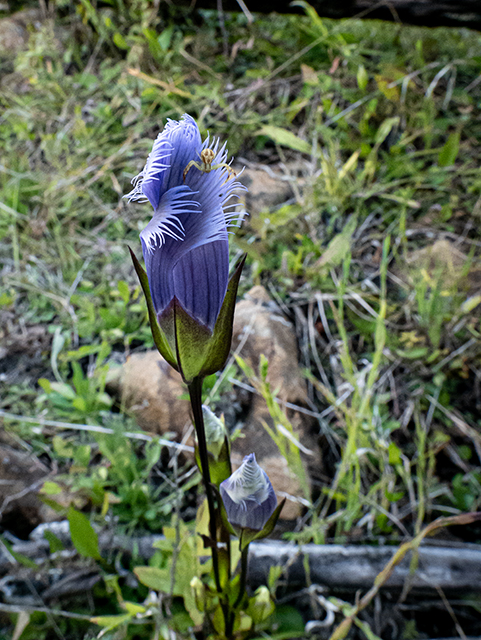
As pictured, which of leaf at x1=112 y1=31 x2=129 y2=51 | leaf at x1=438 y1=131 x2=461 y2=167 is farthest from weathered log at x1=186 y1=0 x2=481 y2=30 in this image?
leaf at x1=438 y1=131 x2=461 y2=167

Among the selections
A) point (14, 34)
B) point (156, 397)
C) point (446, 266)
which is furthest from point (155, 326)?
point (14, 34)

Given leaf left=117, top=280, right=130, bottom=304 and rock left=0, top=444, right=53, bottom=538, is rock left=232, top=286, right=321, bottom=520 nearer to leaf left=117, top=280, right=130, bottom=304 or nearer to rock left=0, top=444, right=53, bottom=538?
leaf left=117, top=280, right=130, bottom=304

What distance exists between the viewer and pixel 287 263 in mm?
1787

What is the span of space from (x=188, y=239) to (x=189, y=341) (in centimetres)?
14

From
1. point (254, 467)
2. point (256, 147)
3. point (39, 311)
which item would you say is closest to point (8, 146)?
point (39, 311)

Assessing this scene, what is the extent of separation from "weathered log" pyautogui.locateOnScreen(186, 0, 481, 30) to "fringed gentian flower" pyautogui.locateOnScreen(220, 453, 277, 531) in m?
2.51

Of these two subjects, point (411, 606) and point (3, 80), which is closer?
point (411, 606)

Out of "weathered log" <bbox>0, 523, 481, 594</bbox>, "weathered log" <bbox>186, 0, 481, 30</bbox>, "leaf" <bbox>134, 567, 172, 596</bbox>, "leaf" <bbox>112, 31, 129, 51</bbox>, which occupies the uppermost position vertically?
"weathered log" <bbox>186, 0, 481, 30</bbox>

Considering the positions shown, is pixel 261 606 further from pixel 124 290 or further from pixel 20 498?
pixel 124 290

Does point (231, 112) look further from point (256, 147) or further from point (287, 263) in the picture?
point (287, 263)

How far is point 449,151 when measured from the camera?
2.01 meters

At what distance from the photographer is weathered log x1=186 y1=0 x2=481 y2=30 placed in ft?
7.72

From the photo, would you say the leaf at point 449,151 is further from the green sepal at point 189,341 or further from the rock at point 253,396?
the green sepal at point 189,341

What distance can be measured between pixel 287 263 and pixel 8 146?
1.54 metres
